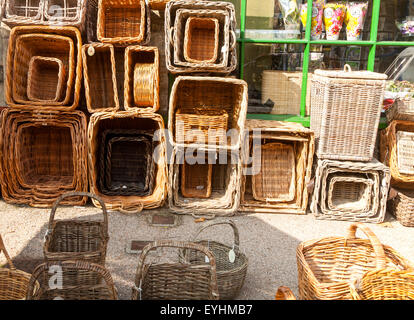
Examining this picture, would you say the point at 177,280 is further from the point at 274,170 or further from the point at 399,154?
the point at 399,154

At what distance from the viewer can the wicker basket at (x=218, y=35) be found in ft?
Answer: 13.1

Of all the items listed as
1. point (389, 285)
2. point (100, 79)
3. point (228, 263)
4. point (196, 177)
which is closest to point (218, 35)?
point (100, 79)

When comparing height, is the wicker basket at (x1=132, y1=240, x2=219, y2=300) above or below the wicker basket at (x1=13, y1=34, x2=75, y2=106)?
below

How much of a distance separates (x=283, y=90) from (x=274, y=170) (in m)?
0.96

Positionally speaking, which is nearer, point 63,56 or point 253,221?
point 253,221

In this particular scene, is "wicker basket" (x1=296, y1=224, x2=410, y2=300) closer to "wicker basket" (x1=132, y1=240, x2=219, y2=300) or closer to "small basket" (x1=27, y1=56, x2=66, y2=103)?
"wicker basket" (x1=132, y1=240, x2=219, y2=300)

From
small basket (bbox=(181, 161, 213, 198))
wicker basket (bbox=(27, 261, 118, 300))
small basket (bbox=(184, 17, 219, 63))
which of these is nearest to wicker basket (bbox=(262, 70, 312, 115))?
small basket (bbox=(184, 17, 219, 63))

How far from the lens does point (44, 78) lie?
465 cm

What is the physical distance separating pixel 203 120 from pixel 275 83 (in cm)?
109

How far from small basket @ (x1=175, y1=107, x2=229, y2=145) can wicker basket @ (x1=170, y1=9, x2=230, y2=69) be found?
1.70 ft

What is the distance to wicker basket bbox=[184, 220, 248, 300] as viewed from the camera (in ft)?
8.63

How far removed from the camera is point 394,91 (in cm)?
474

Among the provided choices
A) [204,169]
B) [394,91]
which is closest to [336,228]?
[204,169]
